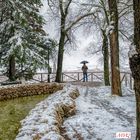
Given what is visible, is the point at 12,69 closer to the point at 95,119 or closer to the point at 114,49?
the point at 114,49

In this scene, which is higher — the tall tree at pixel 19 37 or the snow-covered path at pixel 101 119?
the tall tree at pixel 19 37

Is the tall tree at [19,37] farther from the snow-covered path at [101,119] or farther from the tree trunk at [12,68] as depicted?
the snow-covered path at [101,119]

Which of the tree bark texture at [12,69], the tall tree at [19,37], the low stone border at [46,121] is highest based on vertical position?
the tall tree at [19,37]

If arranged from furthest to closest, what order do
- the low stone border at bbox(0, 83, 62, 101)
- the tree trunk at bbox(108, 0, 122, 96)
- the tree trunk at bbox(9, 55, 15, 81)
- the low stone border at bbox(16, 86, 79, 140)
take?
the tree trunk at bbox(9, 55, 15, 81) → the low stone border at bbox(0, 83, 62, 101) → the tree trunk at bbox(108, 0, 122, 96) → the low stone border at bbox(16, 86, 79, 140)

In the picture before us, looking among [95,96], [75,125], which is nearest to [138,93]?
[75,125]

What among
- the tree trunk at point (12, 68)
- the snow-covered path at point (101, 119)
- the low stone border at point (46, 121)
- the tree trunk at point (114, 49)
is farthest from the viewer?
the tree trunk at point (12, 68)

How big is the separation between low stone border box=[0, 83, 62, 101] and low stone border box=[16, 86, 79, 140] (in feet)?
16.6

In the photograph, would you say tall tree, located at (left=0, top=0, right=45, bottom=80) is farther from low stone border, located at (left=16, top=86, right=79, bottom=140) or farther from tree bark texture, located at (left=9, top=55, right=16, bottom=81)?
low stone border, located at (left=16, top=86, right=79, bottom=140)

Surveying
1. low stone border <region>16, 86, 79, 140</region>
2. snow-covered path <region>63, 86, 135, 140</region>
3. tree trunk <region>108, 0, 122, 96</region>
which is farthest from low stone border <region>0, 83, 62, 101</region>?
low stone border <region>16, 86, 79, 140</region>

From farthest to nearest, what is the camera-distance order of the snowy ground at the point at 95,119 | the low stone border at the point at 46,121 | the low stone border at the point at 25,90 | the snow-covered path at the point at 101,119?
1. the low stone border at the point at 25,90
2. the snow-covered path at the point at 101,119
3. the snowy ground at the point at 95,119
4. the low stone border at the point at 46,121

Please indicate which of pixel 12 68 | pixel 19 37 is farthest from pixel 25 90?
pixel 12 68

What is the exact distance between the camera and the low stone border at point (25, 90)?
65.0 feet

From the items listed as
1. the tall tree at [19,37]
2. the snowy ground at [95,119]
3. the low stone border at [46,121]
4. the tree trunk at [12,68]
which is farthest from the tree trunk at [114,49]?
the tree trunk at [12,68]

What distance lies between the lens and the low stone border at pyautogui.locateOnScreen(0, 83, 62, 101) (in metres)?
19.8
